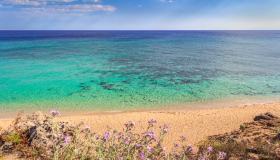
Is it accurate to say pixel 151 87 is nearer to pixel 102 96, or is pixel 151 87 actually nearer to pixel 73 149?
pixel 102 96

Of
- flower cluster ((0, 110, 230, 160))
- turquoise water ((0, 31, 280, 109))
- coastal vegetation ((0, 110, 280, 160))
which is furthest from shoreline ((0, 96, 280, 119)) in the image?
flower cluster ((0, 110, 230, 160))

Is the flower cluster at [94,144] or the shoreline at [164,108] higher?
the flower cluster at [94,144]

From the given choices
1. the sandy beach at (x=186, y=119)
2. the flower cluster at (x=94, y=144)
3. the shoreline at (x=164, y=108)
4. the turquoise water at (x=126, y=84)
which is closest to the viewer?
the flower cluster at (x=94, y=144)

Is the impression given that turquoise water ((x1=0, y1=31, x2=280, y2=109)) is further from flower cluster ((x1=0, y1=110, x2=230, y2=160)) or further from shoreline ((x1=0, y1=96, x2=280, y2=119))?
flower cluster ((x1=0, y1=110, x2=230, y2=160))

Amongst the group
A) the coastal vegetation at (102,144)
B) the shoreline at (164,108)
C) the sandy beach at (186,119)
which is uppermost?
the coastal vegetation at (102,144)

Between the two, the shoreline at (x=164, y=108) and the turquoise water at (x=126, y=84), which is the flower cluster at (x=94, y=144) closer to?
the shoreline at (x=164, y=108)

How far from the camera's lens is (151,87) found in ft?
92.7

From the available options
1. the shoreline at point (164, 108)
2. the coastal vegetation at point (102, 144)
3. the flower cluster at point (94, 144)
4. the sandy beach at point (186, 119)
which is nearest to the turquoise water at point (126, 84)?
the shoreline at point (164, 108)

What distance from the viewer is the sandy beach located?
1628cm

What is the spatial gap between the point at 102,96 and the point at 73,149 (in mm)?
18708

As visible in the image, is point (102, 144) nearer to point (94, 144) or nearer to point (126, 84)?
point (94, 144)

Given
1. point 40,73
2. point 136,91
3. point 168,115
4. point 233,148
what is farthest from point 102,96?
point 233,148

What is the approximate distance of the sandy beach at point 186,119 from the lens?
16.3m

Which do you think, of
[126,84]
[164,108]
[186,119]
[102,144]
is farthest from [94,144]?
[126,84]
